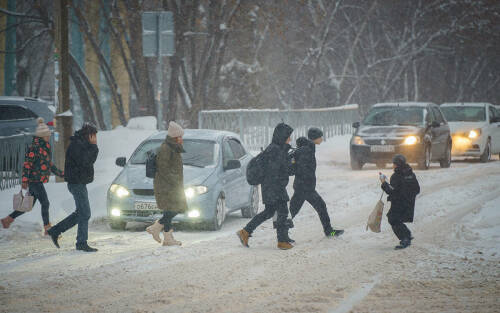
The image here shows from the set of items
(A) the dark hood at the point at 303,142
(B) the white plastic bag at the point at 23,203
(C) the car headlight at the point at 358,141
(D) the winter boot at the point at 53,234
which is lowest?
(D) the winter boot at the point at 53,234

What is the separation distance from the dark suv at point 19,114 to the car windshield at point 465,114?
40.6ft

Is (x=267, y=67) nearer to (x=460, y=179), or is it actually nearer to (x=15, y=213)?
(x=460, y=179)

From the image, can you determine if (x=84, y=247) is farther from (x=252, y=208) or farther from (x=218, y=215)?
(x=252, y=208)

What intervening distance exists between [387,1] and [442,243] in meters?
42.4

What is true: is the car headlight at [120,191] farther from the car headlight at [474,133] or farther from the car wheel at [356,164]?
the car headlight at [474,133]

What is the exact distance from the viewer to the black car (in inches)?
856

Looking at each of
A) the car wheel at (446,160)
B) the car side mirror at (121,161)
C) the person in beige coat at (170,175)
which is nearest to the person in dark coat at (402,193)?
the person in beige coat at (170,175)

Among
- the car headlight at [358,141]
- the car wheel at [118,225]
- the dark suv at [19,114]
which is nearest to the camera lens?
the car wheel at [118,225]

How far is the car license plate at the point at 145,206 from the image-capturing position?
39.3 feet

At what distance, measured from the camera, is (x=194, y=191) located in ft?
39.8

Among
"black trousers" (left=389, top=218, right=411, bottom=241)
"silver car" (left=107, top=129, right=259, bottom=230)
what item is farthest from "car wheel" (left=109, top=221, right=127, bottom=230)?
"black trousers" (left=389, top=218, right=411, bottom=241)

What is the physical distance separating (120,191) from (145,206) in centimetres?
47

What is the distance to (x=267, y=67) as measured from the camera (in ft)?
210

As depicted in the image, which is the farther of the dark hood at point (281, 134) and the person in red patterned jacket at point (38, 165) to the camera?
the person in red patterned jacket at point (38, 165)
